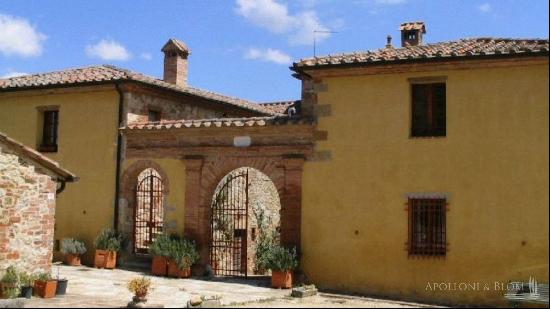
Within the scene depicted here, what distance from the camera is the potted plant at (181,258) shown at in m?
14.6

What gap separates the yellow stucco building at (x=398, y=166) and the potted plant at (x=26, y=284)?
4.32 meters

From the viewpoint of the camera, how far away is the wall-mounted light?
14578 millimetres

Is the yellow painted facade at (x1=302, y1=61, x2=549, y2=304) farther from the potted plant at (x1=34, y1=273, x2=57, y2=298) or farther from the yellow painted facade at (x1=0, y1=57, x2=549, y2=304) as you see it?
the potted plant at (x1=34, y1=273, x2=57, y2=298)

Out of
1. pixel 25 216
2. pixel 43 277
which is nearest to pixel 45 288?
pixel 43 277

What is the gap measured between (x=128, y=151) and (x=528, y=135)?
32.1ft

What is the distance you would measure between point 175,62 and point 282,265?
934 centimetres

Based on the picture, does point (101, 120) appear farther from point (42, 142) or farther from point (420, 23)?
point (420, 23)

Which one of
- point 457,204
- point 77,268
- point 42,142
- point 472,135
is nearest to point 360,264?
Answer: point 457,204

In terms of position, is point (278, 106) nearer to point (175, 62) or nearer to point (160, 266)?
point (175, 62)

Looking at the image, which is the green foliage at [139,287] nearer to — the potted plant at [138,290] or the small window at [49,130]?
the potted plant at [138,290]

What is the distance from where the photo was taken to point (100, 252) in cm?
1588

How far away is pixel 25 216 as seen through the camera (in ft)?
40.0

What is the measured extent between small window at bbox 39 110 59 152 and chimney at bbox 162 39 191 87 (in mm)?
3946

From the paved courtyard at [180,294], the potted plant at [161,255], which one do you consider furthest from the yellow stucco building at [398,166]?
the paved courtyard at [180,294]
